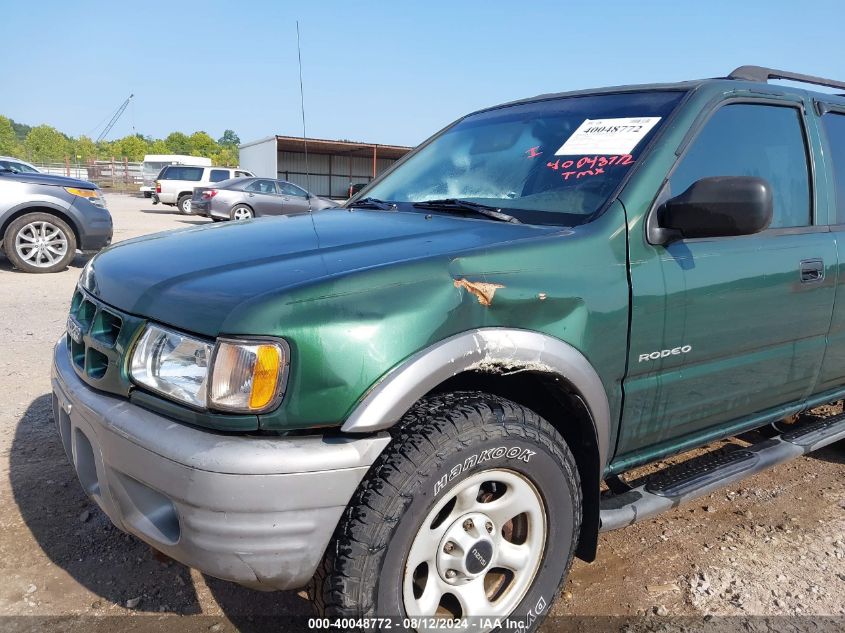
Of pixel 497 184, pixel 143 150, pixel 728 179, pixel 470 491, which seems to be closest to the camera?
pixel 470 491

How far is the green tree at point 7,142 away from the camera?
6307cm

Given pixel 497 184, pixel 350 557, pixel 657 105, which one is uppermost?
pixel 657 105

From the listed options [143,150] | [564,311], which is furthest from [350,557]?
[143,150]

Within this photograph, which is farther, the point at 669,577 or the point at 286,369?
the point at 669,577

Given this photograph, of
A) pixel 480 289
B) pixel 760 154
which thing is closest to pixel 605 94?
pixel 760 154

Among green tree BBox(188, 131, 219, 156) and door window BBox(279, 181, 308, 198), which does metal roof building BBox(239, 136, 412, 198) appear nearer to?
door window BBox(279, 181, 308, 198)

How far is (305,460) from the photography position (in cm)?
157

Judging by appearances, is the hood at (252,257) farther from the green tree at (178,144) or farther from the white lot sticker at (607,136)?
the green tree at (178,144)

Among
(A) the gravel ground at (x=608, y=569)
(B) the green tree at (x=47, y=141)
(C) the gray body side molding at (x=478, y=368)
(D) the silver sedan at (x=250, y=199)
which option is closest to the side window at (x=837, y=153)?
(A) the gravel ground at (x=608, y=569)

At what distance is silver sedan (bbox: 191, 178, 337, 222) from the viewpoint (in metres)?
16.9

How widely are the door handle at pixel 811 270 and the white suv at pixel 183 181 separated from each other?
20.4 m

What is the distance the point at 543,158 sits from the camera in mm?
2615

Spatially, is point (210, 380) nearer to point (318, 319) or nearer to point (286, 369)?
point (286, 369)

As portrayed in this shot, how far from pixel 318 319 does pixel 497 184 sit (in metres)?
1.32
